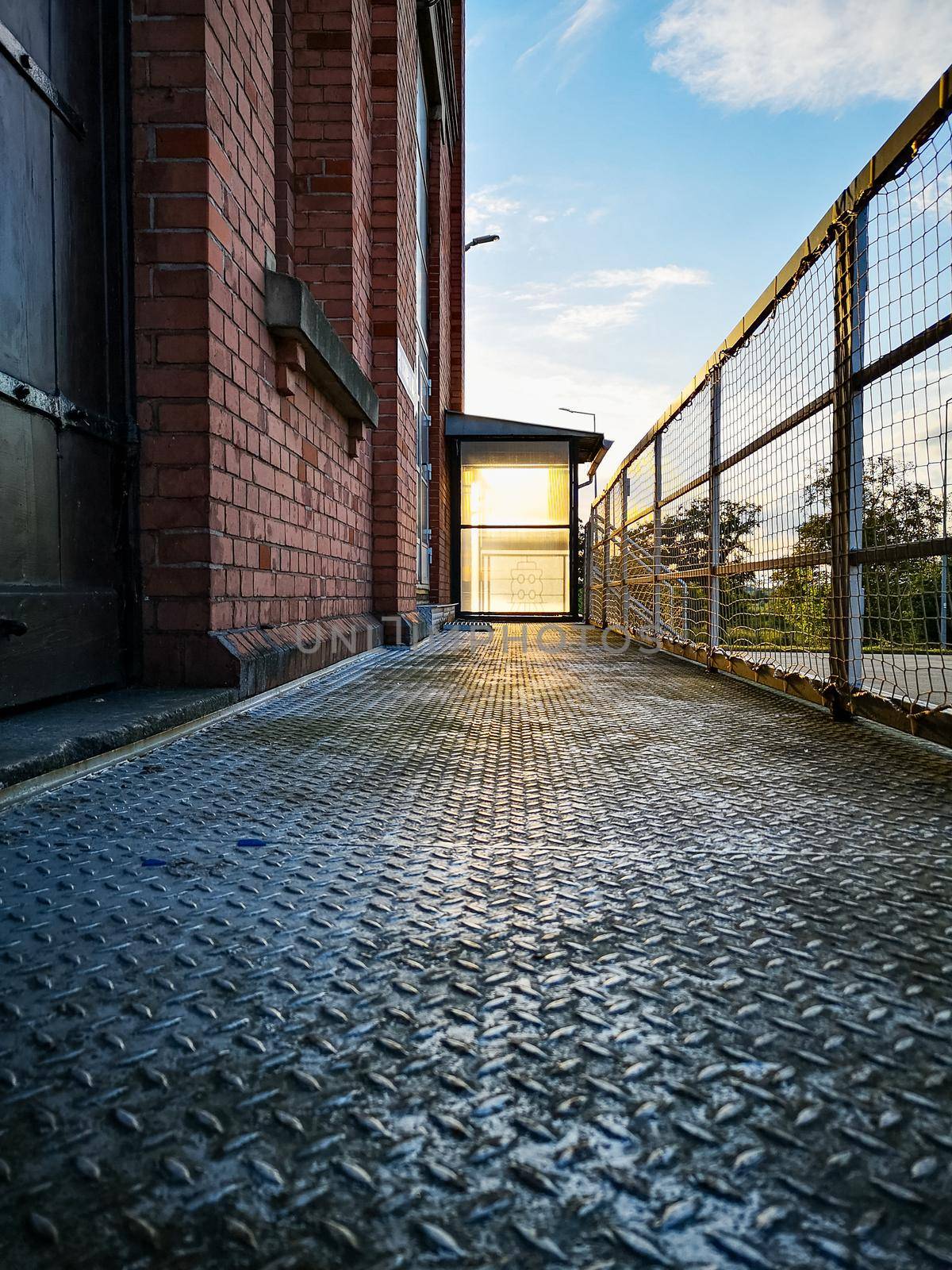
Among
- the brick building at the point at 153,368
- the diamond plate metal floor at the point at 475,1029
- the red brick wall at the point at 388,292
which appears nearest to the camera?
the diamond plate metal floor at the point at 475,1029

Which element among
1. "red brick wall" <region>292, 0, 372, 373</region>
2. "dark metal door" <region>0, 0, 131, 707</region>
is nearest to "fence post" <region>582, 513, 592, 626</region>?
"red brick wall" <region>292, 0, 372, 373</region>

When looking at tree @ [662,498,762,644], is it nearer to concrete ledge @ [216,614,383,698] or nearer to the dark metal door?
concrete ledge @ [216,614,383,698]

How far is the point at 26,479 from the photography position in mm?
1927

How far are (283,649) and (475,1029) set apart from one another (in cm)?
238

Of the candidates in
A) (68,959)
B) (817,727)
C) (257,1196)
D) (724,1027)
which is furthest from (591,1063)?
(817,727)

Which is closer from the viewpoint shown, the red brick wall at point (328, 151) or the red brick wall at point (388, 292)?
the red brick wall at point (328, 151)

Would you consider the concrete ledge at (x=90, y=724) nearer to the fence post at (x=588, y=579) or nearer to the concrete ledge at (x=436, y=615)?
the concrete ledge at (x=436, y=615)

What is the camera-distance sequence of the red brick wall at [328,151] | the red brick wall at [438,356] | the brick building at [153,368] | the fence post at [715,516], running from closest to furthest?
the brick building at [153,368]
the fence post at [715,516]
the red brick wall at [328,151]
the red brick wall at [438,356]

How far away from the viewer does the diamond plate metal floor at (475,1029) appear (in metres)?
0.49

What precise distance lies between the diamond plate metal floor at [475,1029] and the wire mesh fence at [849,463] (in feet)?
2.92

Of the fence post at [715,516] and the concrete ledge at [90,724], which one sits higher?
the fence post at [715,516]

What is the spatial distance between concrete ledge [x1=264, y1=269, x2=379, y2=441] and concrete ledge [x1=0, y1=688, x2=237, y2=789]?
144 centimetres

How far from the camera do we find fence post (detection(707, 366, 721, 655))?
3951 millimetres

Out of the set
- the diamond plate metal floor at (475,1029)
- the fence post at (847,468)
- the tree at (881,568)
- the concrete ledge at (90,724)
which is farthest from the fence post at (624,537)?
the diamond plate metal floor at (475,1029)
